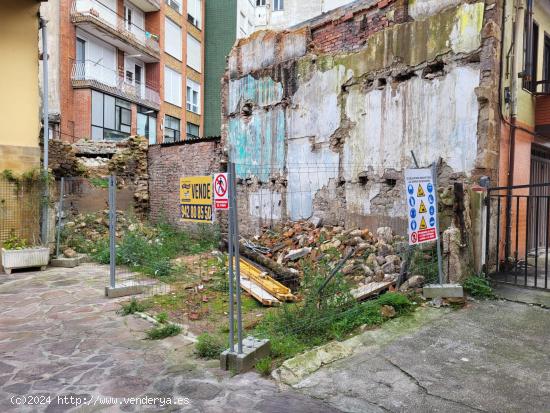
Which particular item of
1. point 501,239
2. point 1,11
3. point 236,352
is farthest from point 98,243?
point 501,239

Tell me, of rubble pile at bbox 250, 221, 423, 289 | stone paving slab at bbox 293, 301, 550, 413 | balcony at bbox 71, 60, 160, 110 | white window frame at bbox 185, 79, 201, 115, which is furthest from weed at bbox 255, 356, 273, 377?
white window frame at bbox 185, 79, 201, 115

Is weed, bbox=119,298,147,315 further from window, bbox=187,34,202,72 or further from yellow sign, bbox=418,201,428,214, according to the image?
window, bbox=187,34,202,72

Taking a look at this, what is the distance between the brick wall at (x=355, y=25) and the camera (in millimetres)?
8094

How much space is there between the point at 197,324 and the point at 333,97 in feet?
19.5

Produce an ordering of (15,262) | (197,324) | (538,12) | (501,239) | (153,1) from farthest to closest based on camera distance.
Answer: (153,1) → (15,262) → (538,12) → (501,239) → (197,324)

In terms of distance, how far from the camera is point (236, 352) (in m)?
3.67

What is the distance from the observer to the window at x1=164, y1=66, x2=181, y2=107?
25734mm

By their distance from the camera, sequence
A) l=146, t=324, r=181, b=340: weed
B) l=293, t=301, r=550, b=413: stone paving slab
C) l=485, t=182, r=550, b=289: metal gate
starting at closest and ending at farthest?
l=293, t=301, r=550, b=413: stone paving slab < l=146, t=324, r=181, b=340: weed < l=485, t=182, r=550, b=289: metal gate

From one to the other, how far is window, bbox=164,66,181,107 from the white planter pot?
18618 millimetres

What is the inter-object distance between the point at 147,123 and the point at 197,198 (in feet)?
70.8

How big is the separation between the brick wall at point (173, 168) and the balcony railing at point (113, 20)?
990 cm

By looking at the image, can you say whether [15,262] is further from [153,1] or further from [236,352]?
[153,1]

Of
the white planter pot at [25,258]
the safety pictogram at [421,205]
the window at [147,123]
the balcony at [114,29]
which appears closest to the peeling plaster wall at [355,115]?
the safety pictogram at [421,205]

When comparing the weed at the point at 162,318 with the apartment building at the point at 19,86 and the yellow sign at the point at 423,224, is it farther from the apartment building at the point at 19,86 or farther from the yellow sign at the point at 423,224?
the apartment building at the point at 19,86
